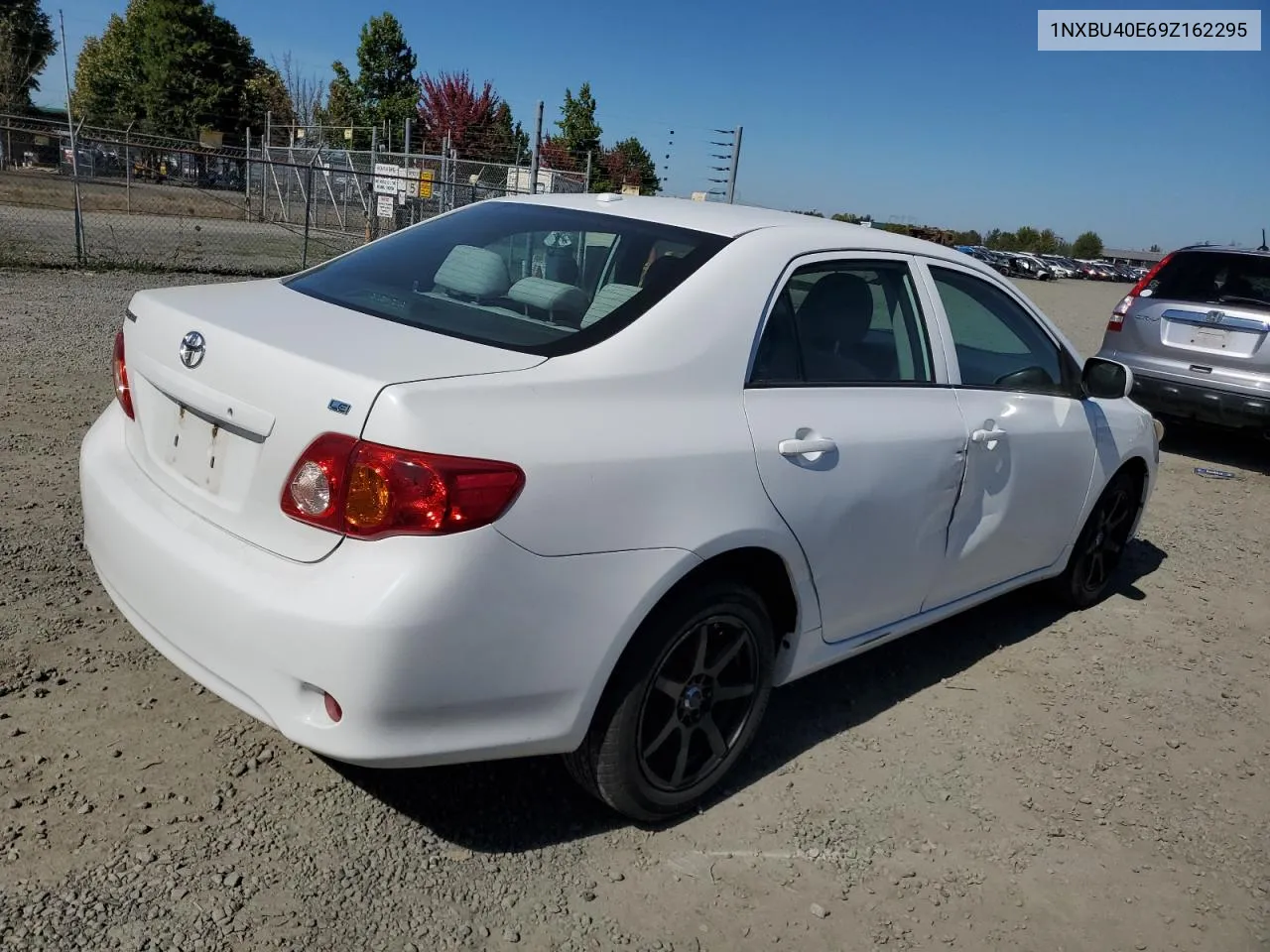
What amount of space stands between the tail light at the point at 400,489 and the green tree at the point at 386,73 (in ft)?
160

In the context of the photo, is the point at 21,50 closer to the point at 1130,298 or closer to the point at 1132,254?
the point at 1130,298

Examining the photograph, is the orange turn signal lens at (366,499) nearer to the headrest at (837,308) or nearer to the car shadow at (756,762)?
the car shadow at (756,762)

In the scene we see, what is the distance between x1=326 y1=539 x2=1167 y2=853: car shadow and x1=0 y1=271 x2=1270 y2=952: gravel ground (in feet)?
0.04

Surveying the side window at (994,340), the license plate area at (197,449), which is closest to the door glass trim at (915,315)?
the side window at (994,340)

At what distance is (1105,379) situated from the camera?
4.31 m

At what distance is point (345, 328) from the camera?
2.65 m

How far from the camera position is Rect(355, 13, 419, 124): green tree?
4778cm

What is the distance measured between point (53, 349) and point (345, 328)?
6401mm

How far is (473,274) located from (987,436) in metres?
1.85

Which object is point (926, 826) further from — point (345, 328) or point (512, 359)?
point (345, 328)

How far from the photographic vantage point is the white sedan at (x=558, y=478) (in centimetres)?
225

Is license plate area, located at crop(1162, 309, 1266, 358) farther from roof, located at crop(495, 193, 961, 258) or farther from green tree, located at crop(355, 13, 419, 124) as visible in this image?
green tree, located at crop(355, 13, 419, 124)

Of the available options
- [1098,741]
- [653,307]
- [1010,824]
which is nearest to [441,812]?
[653,307]

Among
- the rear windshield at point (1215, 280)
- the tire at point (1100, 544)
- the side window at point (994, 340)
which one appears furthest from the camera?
the rear windshield at point (1215, 280)
